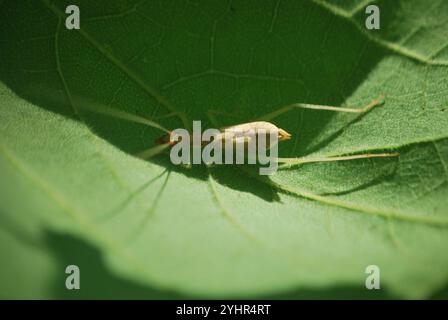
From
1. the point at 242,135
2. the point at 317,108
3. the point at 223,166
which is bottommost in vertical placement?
the point at 223,166

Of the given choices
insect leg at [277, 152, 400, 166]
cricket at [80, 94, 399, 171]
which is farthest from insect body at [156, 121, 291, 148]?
insect leg at [277, 152, 400, 166]

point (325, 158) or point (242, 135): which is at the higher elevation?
point (242, 135)

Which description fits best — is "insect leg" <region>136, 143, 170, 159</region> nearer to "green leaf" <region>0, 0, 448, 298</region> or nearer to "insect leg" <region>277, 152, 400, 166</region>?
"green leaf" <region>0, 0, 448, 298</region>

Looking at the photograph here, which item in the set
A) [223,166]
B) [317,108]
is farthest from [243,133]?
[317,108]

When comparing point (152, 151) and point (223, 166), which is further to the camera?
point (223, 166)

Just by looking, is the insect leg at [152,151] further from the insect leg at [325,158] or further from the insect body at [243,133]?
the insect leg at [325,158]

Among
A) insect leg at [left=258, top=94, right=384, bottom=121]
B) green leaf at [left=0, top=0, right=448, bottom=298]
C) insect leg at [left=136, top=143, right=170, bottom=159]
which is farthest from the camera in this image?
insect leg at [left=258, top=94, right=384, bottom=121]

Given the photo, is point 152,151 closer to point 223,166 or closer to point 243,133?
point 223,166
